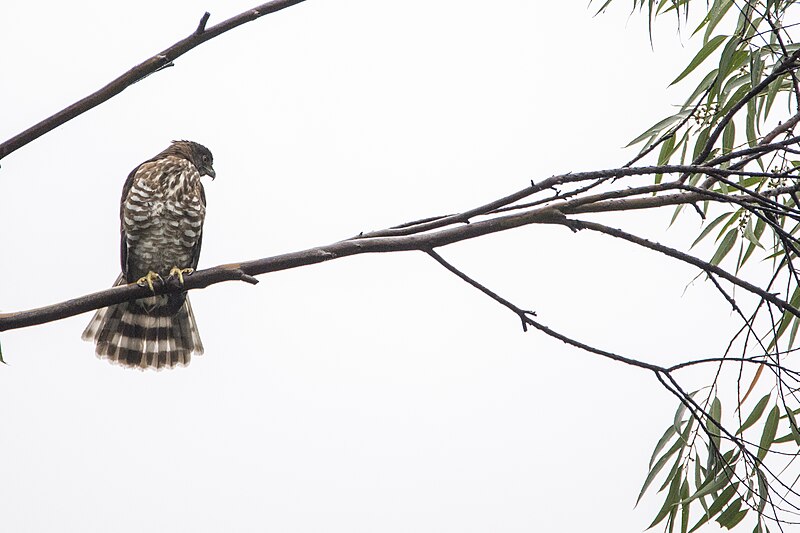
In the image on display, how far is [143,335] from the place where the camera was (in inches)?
168

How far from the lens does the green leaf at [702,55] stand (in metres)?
2.78

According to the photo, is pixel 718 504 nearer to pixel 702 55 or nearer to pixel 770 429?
pixel 770 429

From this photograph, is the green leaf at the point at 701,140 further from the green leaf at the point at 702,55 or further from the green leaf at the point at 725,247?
the green leaf at the point at 725,247

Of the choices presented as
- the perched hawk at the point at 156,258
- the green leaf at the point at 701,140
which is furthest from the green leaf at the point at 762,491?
the perched hawk at the point at 156,258

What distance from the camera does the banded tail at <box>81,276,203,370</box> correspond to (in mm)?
4230

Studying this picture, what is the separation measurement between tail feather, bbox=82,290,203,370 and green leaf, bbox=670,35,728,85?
2.62 m

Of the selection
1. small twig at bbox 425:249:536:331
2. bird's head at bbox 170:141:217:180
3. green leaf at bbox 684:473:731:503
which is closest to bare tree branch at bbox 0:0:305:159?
small twig at bbox 425:249:536:331

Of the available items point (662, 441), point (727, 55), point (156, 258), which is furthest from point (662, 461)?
point (156, 258)

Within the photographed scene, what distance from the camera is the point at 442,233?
87.0 inches

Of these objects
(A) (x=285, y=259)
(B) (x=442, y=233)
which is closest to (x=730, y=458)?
(B) (x=442, y=233)

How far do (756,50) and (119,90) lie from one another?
1.85m

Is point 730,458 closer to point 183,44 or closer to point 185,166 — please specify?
point 183,44

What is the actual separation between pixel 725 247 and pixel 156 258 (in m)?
2.57

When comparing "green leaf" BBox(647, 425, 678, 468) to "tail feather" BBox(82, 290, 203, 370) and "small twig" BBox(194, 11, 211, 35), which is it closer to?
"small twig" BBox(194, 11, 211, 35)
